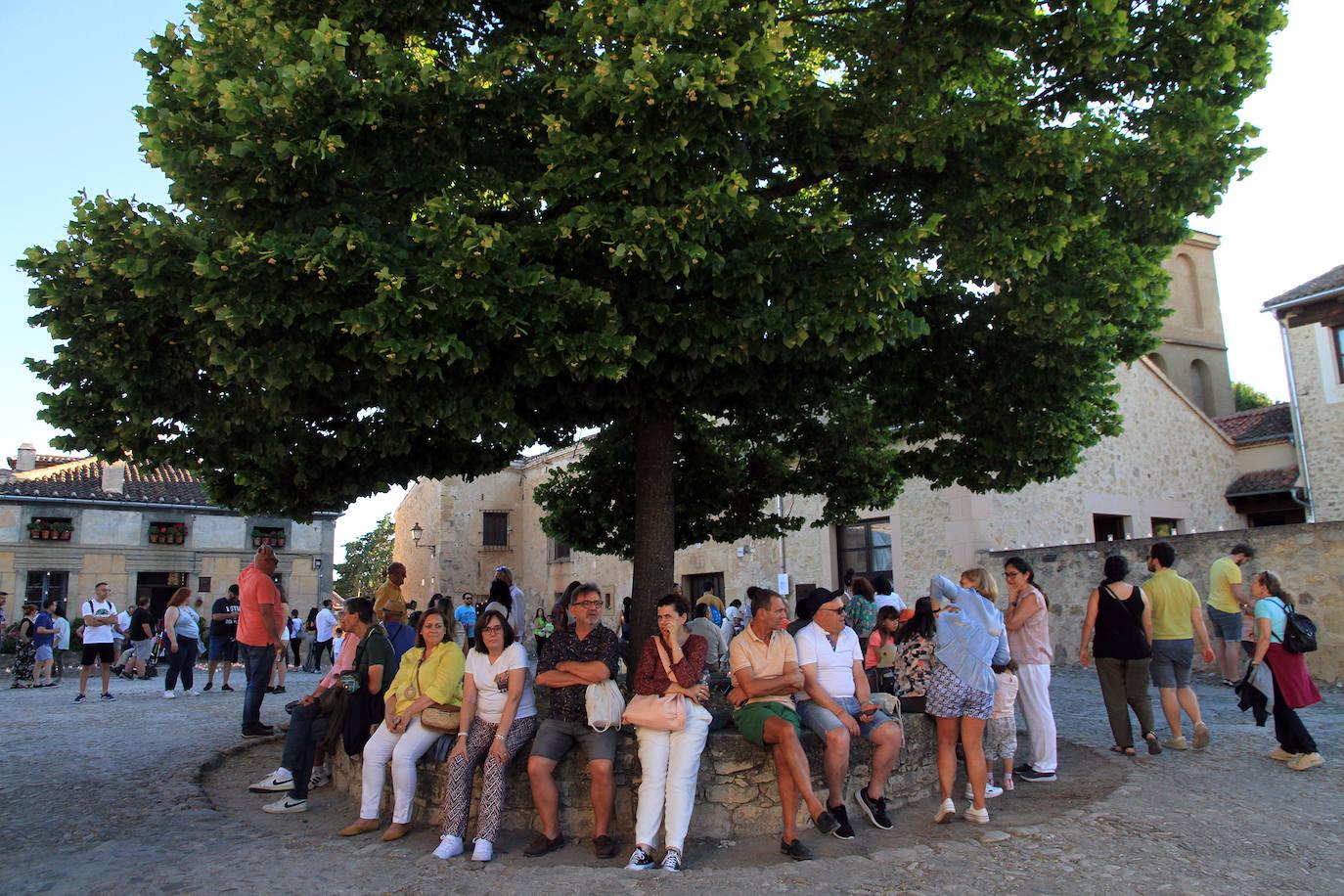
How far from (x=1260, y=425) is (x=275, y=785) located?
24.4 m

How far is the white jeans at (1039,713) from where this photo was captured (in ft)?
23.0

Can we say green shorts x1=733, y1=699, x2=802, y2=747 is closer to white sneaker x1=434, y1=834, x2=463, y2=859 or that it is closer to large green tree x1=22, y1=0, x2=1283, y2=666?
white sneaker x1=434, y1=834, x2=463, y2=859

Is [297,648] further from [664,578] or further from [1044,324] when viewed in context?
[1044,324]

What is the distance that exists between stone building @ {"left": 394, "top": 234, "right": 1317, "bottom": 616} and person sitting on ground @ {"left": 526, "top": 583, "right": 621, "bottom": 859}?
925 cm

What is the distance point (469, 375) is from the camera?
6.15m

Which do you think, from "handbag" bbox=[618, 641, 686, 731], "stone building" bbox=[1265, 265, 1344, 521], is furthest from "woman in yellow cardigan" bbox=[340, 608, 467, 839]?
"stone building" bbox=[1265, 265, 1344, 521]

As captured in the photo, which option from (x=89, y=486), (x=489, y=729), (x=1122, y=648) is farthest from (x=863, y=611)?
(x=89, y=486)

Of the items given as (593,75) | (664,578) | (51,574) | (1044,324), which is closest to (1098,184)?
(1044,324)

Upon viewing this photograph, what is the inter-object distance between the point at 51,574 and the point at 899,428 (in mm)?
29015

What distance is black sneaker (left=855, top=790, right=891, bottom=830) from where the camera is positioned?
226 inches

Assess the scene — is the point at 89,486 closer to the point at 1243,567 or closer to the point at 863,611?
the point at 863,611

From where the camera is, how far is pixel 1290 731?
7117mm

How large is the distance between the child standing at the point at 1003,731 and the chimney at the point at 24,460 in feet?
114

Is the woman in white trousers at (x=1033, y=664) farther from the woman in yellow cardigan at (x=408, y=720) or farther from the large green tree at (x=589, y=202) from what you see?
the woman in yellow cardigan at (x=408, y=720)
